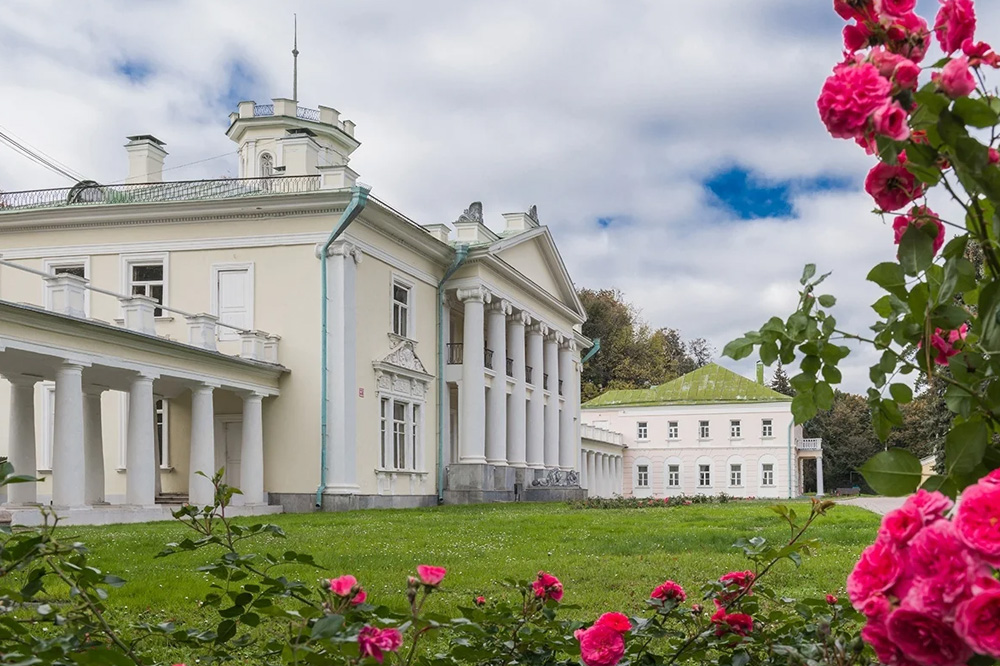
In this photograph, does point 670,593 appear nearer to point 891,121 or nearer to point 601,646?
point 601,646

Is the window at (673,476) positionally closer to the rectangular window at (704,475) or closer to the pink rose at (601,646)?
the rectangular window at (704,475)

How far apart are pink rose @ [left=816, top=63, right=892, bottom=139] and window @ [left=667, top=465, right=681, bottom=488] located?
63.9 meters

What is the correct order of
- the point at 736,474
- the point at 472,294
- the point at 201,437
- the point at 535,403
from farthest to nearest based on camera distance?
1. the point at 736,474
2. the point at 535,403
3. the point at 472,294
4. the point at 201,437

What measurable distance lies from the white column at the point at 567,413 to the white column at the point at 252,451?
1979 cm

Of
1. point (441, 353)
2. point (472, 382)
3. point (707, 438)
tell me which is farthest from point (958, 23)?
point (707, 438)

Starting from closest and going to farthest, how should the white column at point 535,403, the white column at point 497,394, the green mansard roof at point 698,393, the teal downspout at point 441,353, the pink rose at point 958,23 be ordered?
the pink rose at point 958,23 < the teal downspout at point 441,353 < the white column at point 497,394 < the white column at point 535,403 < the green mansard roof at point 698,393

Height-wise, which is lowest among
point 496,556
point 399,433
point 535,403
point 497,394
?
point 496,556

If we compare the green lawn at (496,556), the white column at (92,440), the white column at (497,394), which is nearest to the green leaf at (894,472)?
the green lawn at (496,556)

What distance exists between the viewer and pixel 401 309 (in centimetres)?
3025

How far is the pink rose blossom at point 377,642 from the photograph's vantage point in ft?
7.23

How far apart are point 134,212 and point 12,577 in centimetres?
2118

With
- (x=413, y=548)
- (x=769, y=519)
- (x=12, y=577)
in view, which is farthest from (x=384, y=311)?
(x=12, y=577)

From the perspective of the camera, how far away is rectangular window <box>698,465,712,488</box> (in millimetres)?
64125

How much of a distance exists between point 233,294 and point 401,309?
5.02 metres
